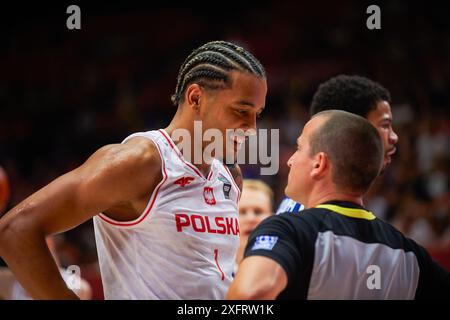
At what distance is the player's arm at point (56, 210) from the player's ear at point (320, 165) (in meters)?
0.68

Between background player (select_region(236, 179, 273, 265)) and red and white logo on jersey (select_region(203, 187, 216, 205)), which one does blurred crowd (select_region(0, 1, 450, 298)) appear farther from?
red and white logo on jersey (select_region(203, 187, 216, 205))

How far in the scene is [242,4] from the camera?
42.6ft

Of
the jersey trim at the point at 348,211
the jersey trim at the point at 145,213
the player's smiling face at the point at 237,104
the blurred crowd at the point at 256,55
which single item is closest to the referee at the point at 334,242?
the jersey trim at the point at 348,211

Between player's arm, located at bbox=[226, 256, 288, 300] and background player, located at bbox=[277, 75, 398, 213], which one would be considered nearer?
player's arm, located at bbox=[226, 256, 288, 300]

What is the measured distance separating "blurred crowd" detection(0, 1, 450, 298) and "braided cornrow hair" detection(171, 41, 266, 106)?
4.64 meters

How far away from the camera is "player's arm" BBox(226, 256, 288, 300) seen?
216cm

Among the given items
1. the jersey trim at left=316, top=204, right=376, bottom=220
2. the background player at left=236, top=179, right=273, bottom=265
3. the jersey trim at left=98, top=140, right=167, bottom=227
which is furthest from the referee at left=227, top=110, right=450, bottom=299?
the background player at left=236, top=179, right=273, bottom=265

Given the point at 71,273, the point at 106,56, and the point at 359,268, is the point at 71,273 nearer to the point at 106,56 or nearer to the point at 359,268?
the point at 359,268

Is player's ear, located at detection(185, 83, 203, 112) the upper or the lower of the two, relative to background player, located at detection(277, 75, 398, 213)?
upper

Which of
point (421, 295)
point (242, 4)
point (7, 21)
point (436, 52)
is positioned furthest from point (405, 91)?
point (7, 21)

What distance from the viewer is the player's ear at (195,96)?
3090mm

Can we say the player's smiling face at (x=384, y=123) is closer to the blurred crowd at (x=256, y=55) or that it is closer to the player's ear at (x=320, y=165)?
the player's ear at (x=320, y=165)

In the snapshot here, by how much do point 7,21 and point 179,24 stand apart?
335 cm

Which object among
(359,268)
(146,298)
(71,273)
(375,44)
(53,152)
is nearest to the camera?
(359,268)
